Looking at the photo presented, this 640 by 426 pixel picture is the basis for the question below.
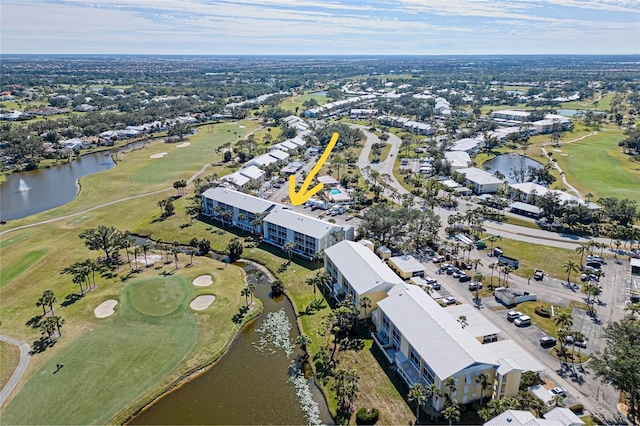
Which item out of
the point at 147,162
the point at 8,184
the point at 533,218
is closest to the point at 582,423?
the point at 533,218

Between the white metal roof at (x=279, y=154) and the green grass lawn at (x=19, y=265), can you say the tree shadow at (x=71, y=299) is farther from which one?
the white metal roof at (x=279, y=154)

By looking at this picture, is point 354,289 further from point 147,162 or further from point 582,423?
point 147,162

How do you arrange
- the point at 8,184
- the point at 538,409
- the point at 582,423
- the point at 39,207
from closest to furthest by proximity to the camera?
the point at 582,423 < the point at 538,409 < the point at 39,207 < the point at 8,184

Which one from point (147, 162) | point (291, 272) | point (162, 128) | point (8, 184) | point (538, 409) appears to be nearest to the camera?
point (538, 409)

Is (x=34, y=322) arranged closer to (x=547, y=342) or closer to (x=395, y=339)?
(x=395, y=339)

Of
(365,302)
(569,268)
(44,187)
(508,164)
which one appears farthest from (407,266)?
(44,187)
